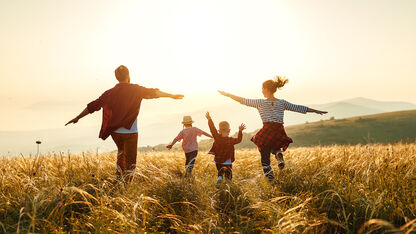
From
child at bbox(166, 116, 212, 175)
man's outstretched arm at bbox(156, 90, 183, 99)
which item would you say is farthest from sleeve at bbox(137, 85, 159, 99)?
child at bbox(166, 116, 212, 175)

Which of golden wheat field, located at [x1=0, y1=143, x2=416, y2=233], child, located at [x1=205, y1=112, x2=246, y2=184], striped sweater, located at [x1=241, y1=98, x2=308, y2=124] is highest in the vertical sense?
striped sweater, located at [x1=241, y1=98, x2=308, y2=124]

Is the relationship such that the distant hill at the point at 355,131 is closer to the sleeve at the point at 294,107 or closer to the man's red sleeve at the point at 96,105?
the sleeve at the point at 294,107

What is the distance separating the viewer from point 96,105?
5.38m

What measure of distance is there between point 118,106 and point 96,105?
1.55ft

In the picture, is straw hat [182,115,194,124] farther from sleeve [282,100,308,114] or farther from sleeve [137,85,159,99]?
sleeve [282,100,308,114]

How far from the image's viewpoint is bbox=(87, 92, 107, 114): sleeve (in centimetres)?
535

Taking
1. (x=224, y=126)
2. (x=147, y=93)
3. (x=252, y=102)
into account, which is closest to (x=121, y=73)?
(x=147, y=93)

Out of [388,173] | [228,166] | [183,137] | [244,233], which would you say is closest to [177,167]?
[183,137]

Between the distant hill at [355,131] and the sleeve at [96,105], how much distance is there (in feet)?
161

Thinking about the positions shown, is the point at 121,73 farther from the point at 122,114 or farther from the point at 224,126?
the point at 224,126

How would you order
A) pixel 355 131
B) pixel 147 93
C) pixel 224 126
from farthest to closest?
1. pixel 355 131
2. pixel 224 126
3. pixel 147 93

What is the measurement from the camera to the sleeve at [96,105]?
5352 millimetres

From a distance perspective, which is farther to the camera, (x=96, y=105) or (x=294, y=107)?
(x=294, y=107)

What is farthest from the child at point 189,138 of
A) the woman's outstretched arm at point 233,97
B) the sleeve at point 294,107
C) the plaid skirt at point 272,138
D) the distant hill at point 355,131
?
the distant hill at point 355,131
